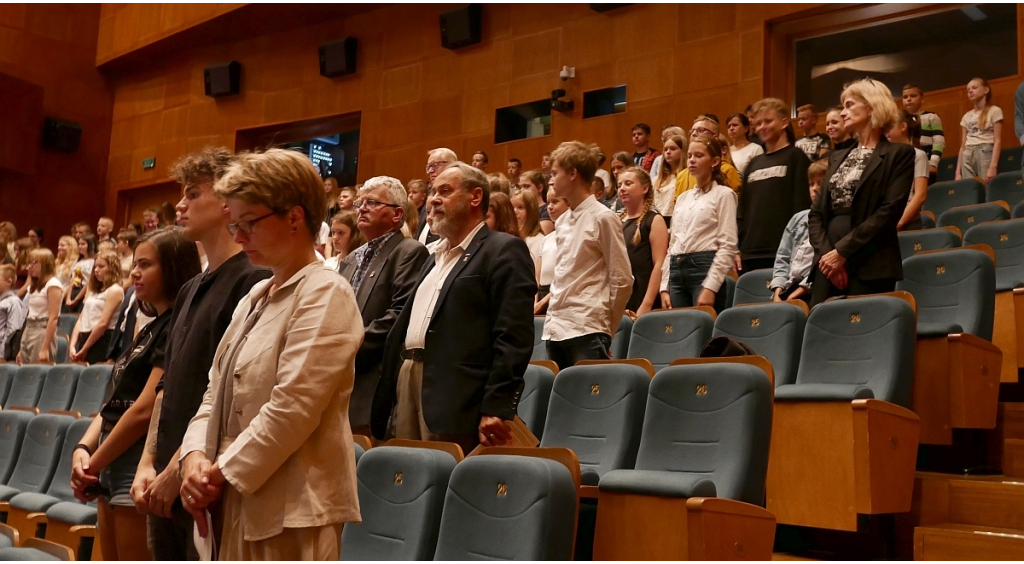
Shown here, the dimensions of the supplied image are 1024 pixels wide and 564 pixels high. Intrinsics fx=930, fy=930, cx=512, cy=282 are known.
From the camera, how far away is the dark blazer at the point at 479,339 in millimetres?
1755

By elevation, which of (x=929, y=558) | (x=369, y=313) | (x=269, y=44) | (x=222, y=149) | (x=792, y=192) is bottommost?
(x=929, y=558)

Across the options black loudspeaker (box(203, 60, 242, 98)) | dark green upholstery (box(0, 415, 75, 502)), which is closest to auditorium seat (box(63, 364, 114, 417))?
dark green upholstery (box(0, 415, 75, 502))

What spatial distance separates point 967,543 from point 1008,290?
46.1 inches

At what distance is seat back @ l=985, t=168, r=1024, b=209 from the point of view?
3955mm

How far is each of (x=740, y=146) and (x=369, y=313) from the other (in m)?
2.57

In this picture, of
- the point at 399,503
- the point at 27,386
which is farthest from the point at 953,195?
the point at 27,386

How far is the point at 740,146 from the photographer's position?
421 cm

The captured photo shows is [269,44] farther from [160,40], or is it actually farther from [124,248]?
[124,248]

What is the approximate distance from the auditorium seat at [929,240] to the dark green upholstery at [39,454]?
2.76 m

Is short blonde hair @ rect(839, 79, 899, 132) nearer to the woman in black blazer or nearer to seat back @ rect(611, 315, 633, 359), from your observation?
the woman in black blazer

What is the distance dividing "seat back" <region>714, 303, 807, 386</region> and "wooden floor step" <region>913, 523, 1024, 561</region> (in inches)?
21.4

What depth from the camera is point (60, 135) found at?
8578mm

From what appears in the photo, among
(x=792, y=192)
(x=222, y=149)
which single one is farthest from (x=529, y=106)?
(x=222, y=149)

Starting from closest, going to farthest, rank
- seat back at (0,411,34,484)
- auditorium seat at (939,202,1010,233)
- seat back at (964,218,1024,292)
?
seat back at (964,218,1024,292) < seat back at (0,411,34,484) < auditorium seat at (939,202,1010,233)
